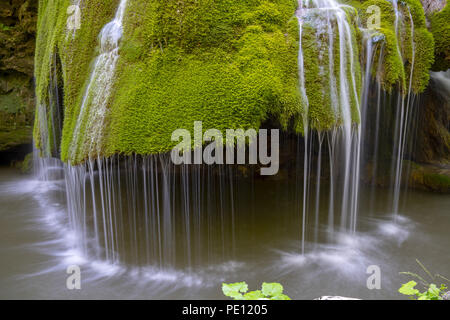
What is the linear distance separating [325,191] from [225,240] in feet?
14.3

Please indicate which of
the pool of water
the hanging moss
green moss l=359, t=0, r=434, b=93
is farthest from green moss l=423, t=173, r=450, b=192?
the hanging moss

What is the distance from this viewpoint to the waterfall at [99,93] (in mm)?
4637

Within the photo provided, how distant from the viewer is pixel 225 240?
20.2 ft

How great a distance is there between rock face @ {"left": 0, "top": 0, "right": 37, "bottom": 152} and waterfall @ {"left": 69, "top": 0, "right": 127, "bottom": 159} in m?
7.10

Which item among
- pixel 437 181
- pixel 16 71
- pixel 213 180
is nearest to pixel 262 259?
pixel 213 180

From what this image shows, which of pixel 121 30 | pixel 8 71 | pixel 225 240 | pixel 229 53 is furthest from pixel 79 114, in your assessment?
pixel 8 71

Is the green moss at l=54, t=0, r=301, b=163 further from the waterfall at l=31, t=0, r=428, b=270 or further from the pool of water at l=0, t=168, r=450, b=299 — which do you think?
the pool of water at l=0, t=168, r=450, b=299

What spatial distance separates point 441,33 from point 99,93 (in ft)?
25.2

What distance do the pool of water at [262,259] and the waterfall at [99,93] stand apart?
6.99 ft

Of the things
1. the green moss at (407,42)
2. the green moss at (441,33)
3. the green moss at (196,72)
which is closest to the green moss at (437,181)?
the green moss at (407,42)

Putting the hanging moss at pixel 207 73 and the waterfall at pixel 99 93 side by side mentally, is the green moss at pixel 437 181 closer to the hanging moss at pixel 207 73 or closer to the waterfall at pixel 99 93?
the hanging moss at pixel 207 73

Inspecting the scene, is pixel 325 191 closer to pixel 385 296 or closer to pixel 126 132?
pixel 385 296
